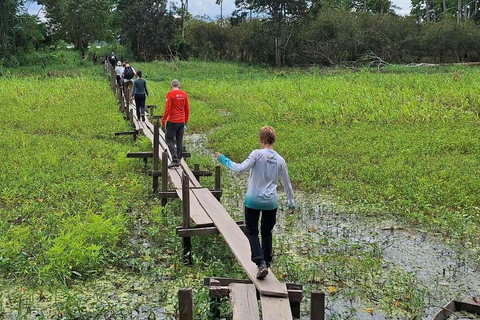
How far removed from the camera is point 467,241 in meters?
6.89

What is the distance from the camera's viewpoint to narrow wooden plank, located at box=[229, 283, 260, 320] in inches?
162

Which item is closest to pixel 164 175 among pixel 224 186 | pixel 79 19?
pixel 224 186

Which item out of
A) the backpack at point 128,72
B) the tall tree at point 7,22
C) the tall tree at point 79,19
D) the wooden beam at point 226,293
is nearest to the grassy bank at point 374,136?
the backpack at point 128,72

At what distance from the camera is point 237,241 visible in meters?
5.57

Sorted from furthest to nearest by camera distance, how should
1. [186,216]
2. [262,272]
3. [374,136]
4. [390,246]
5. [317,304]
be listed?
[374,136]
[390,246]
[186,216]
[262,272]
[317,304]

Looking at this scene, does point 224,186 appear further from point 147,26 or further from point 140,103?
→ point 147,26

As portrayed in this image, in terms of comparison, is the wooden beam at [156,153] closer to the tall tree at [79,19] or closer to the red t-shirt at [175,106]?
the red t-shirt at [175,106]

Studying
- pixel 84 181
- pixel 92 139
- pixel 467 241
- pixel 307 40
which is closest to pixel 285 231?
pixel 467 241

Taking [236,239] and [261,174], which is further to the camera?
[236,239]

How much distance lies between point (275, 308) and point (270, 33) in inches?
1489

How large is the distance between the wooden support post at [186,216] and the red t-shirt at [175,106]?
305 cm

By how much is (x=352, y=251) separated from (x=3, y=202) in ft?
18.2

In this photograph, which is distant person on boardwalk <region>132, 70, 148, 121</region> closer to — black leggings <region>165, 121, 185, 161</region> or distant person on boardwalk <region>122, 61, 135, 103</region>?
distant person on boardwalk <region>122, 61, 135, 103</region>

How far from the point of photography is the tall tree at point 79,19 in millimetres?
42031
